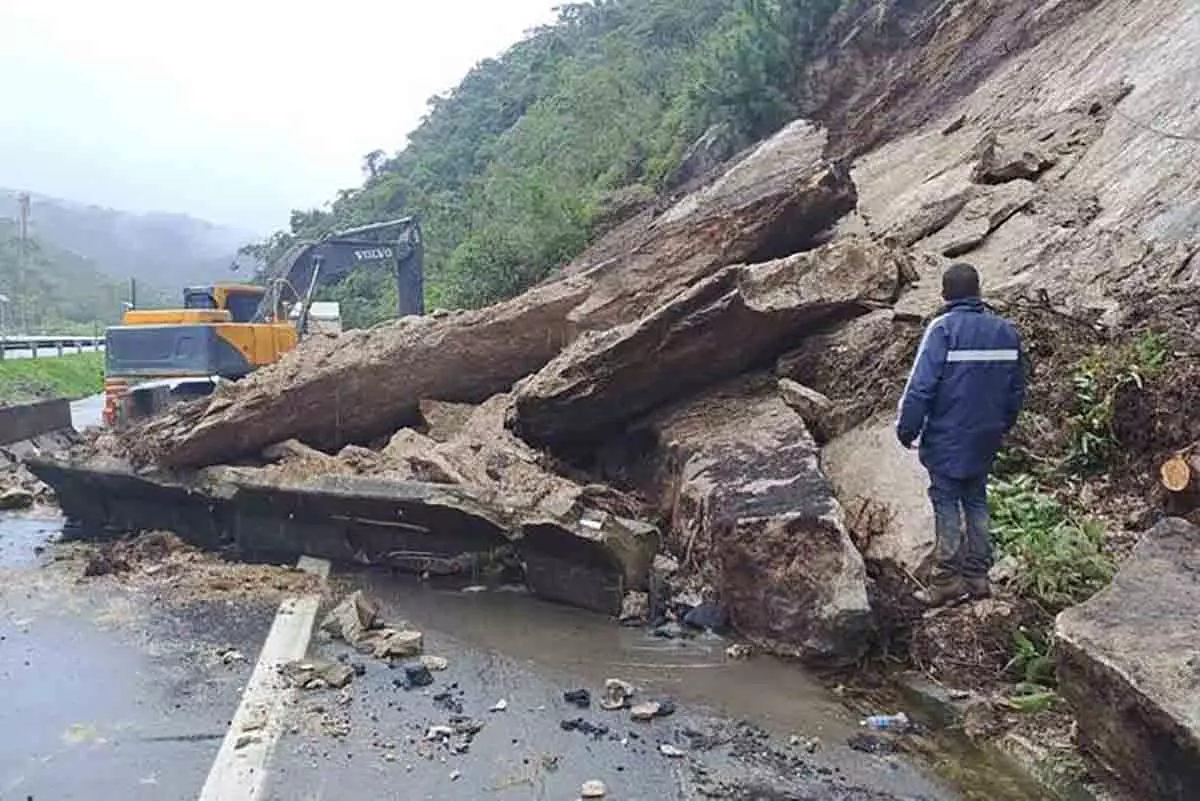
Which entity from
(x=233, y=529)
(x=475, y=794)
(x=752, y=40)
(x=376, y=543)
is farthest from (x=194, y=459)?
(x=752, y=40)

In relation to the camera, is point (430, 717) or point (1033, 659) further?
point (430, 717)

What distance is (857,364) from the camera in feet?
24.2

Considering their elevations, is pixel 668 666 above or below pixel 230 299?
below

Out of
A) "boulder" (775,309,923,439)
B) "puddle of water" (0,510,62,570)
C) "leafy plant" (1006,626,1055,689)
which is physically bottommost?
"puddle of water" (0,510,62,570)

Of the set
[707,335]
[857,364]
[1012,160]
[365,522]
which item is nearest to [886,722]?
[857,364]

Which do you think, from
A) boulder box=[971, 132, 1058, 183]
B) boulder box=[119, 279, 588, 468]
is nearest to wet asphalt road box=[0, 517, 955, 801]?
boulder box=[119, 279, 588, 468]

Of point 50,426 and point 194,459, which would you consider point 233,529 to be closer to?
point 194,459

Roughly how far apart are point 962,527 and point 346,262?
1264cm

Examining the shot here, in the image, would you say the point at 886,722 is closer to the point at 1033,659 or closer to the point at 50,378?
the point at 1033,659

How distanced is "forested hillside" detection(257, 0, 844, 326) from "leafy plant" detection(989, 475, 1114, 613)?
10996mm

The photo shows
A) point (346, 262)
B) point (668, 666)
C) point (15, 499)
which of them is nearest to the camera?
point (668, 666)

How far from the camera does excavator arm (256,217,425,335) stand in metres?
15.9

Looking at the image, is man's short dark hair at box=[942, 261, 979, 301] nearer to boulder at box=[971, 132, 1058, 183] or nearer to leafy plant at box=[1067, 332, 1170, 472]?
leafy plant at box=[1067, 332, 1170, 472]

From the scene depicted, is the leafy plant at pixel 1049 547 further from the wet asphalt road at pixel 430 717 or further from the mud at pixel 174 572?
the mud at pixel 174 572
